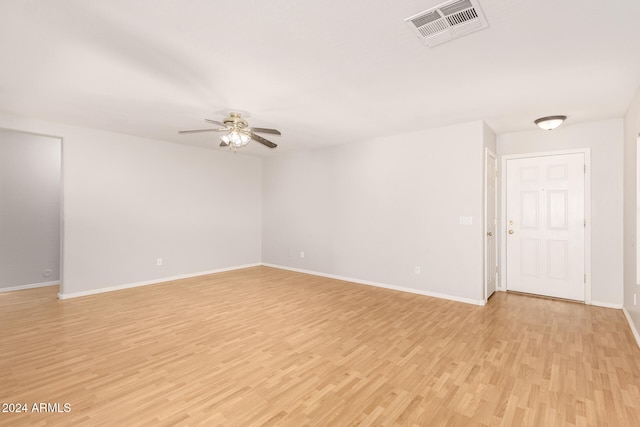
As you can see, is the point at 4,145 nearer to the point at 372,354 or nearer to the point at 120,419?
the point at 120,419

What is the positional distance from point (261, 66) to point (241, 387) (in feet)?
8.62

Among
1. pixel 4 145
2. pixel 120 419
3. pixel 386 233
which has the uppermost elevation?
pixel 4 145

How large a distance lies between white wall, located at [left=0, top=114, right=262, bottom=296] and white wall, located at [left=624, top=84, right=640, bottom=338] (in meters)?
6.35

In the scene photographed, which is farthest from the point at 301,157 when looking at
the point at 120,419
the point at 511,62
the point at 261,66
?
the point at 120,419

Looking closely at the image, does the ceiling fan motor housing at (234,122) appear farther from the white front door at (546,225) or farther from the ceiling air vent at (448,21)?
the white front door at (546,225)

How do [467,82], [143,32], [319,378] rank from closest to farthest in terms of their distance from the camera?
[143,32]
[319,378]
[467,82]

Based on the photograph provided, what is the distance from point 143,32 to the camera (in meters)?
2.17

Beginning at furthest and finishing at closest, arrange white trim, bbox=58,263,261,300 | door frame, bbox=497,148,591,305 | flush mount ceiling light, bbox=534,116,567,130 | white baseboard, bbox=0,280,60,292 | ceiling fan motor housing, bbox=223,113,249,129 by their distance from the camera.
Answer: white baseboard, bbox=0,280,60,292 → white trim, bbox=58,263,261,300 → door frame, bbox=497,148,591,305 → flush mount ceiling light, bbox=534,116,567,130 → ceiling fan motor housing, bbox=223,113,249,129

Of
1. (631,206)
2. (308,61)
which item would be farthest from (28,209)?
(631,206)

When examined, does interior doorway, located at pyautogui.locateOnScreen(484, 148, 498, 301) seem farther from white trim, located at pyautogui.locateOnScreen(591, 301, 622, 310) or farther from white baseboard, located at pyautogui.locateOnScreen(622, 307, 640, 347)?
white baseboard, located at pyautogui.locateOnScreen(622, 307, 640, 347)

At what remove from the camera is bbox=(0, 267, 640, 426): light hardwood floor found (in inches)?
78.9

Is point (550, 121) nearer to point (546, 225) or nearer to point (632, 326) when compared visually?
point (546, 225)

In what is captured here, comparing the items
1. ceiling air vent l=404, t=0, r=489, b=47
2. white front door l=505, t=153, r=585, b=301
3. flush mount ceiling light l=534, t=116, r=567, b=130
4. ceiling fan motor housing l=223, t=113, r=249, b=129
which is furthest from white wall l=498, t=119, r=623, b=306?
ceiling fan motor housing l=223, t=113, r=249, b=129

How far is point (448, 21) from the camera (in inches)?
79.7
